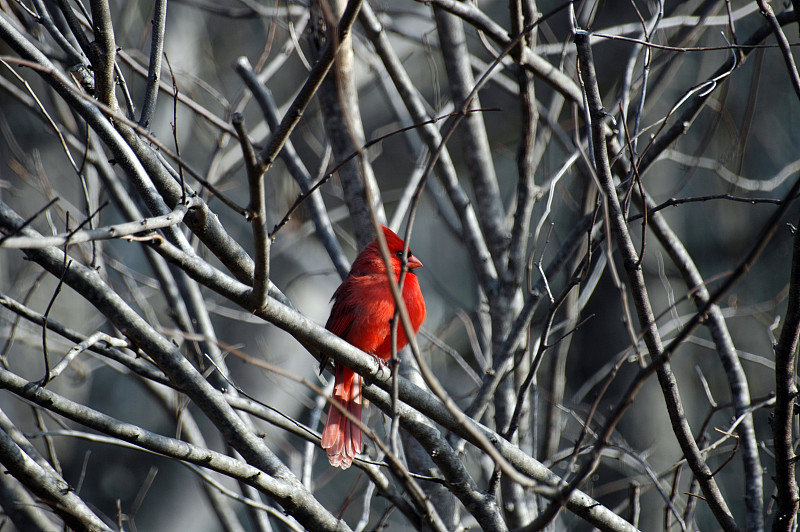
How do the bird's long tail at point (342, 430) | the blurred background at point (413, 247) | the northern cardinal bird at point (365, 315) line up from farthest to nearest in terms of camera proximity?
the blurred background at point (413, 247), the northern cardinal bird at point (365, 315), the bird's long tail at point (342, 430)

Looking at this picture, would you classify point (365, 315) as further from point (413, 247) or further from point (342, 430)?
point (413, 247)

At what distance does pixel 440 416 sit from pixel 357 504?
593 cm

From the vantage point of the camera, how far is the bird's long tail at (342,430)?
311cm

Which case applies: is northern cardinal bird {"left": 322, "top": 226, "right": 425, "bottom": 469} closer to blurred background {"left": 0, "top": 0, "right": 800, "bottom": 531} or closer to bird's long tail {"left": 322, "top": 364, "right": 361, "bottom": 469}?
bird's long tail {"left": 322, "top": 364, "right": 361, "bottom": 469}

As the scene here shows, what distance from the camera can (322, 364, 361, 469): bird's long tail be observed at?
311 centimetres

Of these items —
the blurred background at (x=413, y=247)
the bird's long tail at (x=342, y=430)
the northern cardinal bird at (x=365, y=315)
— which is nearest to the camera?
the bird's long tail at (x=342, y=430)

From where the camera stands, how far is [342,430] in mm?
3197

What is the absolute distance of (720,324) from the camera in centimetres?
325

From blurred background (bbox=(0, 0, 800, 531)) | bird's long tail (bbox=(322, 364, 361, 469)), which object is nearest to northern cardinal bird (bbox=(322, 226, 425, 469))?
bird's long tail (bbox=(322, 364, 361, 469))

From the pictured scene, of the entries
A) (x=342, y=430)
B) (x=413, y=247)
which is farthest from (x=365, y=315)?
(x=413, y=247)

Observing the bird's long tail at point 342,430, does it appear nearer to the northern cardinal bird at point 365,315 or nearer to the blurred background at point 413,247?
the northern cardinal bird at point 365,315

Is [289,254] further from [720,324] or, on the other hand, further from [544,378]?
[720,324]

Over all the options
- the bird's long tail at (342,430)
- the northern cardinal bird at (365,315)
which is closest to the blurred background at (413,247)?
the northern cardinal bird at (365,315)

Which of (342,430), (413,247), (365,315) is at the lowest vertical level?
(342,430)
